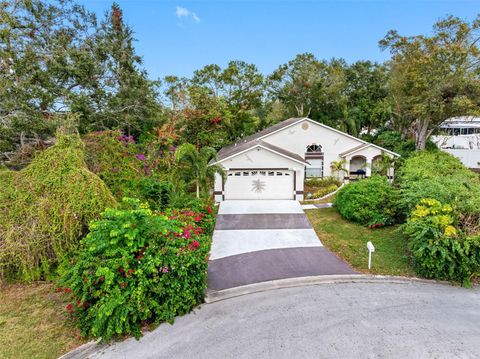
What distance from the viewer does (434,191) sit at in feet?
28.2

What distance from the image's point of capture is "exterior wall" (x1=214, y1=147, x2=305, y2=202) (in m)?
15.8

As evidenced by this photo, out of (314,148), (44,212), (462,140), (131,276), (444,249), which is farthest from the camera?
(462,140)

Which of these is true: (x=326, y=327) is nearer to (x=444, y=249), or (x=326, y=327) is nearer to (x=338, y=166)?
(x=444, y=249)

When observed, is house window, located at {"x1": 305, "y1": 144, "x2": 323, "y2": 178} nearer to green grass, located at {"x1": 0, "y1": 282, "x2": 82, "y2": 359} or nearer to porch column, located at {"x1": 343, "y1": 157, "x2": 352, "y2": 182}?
porch column, located at {"x1": 343, "y1": 157, "x2": 352, "y2": 182}

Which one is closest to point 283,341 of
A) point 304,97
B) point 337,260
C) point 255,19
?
point 337,260

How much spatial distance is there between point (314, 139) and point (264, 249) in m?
13.3

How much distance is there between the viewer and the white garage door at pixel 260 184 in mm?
16062

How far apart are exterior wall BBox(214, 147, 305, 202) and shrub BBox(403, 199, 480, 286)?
880 cm

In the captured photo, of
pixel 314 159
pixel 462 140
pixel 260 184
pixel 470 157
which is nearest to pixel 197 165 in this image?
pixel 260 184

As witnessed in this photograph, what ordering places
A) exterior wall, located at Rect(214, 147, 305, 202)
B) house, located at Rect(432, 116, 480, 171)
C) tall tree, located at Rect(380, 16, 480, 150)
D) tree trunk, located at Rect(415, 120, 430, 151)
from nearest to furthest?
1. exterior wall, located at Rect(214, 147, 305, 202)
2. tall tree, located at Rect(380, 16, 480, 150)
3. tree trunk, located at Rect(415, 120, 430, 151)
4. house, located at Rect(432, 116, 480, 171)

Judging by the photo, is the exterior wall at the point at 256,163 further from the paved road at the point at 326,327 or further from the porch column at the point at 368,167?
the paved road at the point at 326,327

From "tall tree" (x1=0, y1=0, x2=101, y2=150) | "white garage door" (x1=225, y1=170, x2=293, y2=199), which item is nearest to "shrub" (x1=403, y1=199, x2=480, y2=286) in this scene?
"white garage door" (x1=225, y1=170, x2=293, y2=199)

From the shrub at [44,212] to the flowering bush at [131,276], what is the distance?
2.00 m

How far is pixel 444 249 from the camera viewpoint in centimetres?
676
